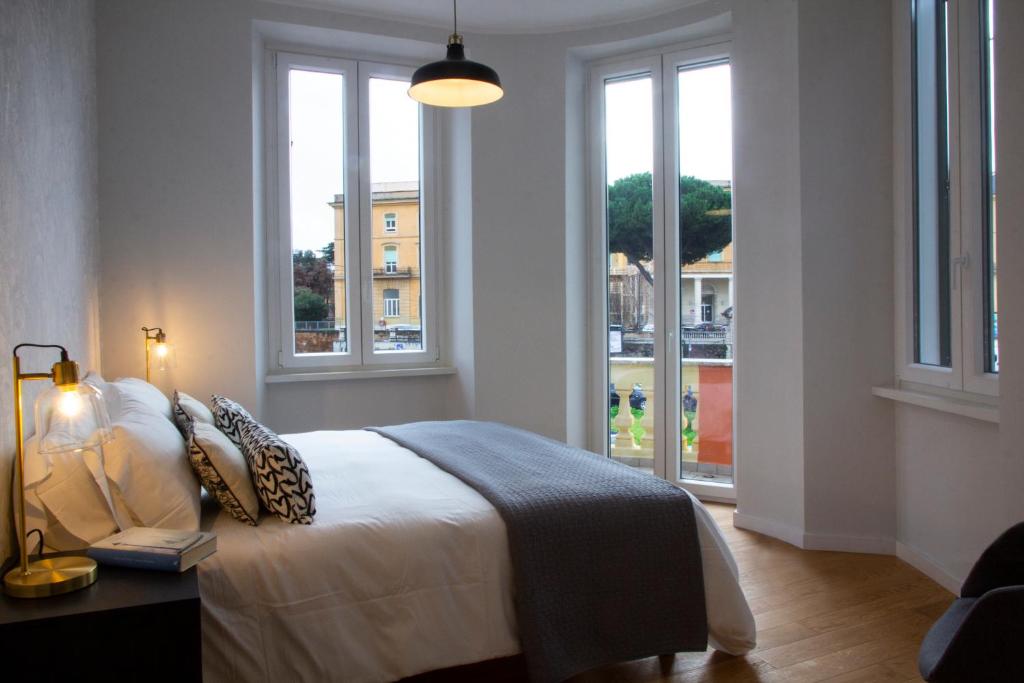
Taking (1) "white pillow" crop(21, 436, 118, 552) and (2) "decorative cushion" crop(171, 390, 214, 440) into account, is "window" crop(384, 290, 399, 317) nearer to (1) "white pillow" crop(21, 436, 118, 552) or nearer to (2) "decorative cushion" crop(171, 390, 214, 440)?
(2) "decorative cushion" crop(171, 390, 214, 440)

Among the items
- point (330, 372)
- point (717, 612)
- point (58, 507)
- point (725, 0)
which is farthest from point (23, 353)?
point (725, 0)

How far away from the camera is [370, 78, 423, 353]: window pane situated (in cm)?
475

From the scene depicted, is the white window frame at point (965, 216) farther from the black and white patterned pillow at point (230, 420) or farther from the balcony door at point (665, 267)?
the black and white patterned pillow at point (230, 420)

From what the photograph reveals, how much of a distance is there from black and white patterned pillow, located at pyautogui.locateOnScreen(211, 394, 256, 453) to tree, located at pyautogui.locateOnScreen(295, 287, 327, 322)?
181 centimetres

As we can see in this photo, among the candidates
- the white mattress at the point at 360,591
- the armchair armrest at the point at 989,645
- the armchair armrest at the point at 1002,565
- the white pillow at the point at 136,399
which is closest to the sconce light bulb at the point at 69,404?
the white mattress at the point at 360,591

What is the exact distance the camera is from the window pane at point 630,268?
468cm

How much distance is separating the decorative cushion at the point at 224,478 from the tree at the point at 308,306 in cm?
246

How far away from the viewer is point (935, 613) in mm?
2822

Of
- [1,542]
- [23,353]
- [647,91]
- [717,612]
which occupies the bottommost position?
[717,612]

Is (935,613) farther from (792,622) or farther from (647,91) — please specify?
(647,91)

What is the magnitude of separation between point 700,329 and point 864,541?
4.93ft

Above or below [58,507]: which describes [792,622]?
below

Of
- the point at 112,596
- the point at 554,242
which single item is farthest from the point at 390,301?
the point at 112,596

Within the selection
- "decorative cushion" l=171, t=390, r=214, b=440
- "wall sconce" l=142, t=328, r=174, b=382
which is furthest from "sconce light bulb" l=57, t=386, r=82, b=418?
"wall sconce" l=142, t=328, r=174, b=382
